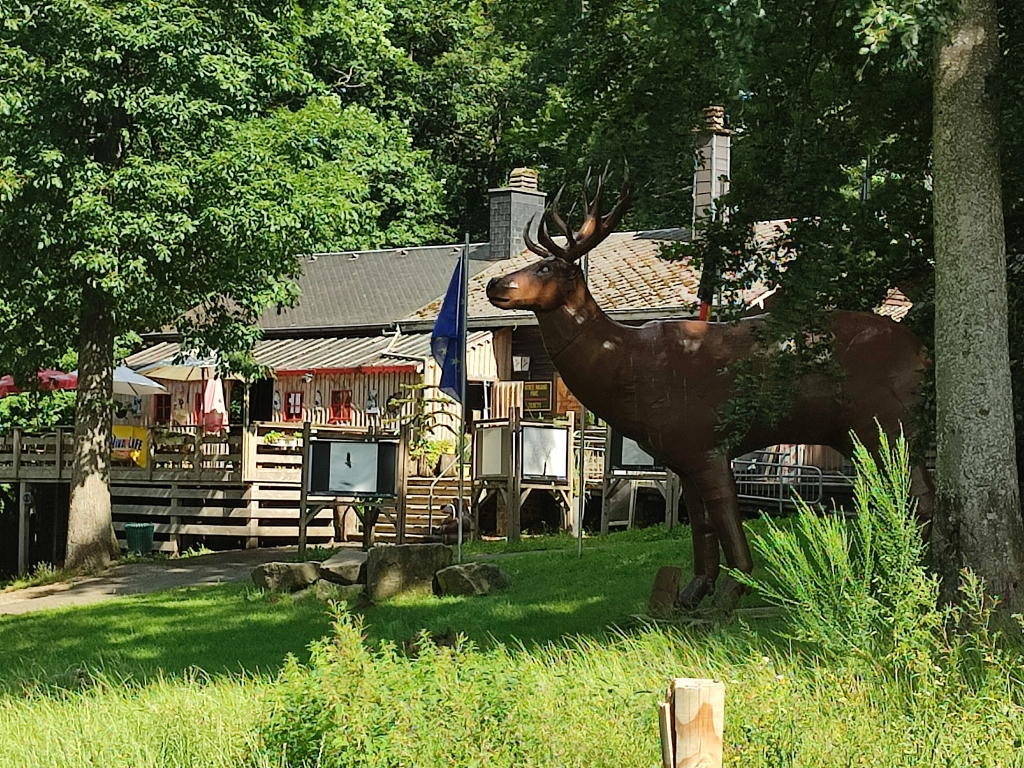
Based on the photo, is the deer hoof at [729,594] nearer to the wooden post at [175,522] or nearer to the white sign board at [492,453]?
the white sign board at [492,453]

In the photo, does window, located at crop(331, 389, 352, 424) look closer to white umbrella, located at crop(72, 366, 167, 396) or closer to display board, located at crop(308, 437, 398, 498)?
white umbrella, located at crop(72, 366, 167, 396)

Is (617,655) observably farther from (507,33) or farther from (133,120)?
(133,120)

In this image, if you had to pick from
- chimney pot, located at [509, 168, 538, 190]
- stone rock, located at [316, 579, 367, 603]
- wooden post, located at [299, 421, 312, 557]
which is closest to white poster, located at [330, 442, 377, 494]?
wooden post, located at [299, 421, 312, 557]

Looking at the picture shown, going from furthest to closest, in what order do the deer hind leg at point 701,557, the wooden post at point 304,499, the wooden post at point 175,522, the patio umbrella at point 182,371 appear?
the patio umbrella at point 182,371, the wooden post at point 175,522, the wooden post at point 304,499, the deer hind leg at point 701,557

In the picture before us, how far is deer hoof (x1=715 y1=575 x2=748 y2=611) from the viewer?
10.3 meters

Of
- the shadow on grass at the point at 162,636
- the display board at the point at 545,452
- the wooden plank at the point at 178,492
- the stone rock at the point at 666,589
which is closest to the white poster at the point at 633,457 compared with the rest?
the display board at the point at 545,452

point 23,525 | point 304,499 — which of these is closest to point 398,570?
Answer: point 304,499

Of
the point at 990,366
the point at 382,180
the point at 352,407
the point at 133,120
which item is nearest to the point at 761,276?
the point at 990,366

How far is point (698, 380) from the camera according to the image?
1048 cm

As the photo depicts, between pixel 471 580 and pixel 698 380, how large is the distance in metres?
5.40

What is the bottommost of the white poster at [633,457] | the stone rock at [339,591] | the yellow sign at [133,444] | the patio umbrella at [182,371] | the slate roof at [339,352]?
the stone rock at [339,591]

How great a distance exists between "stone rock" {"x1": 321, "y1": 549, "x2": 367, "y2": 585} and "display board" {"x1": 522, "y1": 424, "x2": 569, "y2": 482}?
527cm

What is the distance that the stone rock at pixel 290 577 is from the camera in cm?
1661

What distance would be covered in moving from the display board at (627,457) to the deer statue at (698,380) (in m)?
9.25
